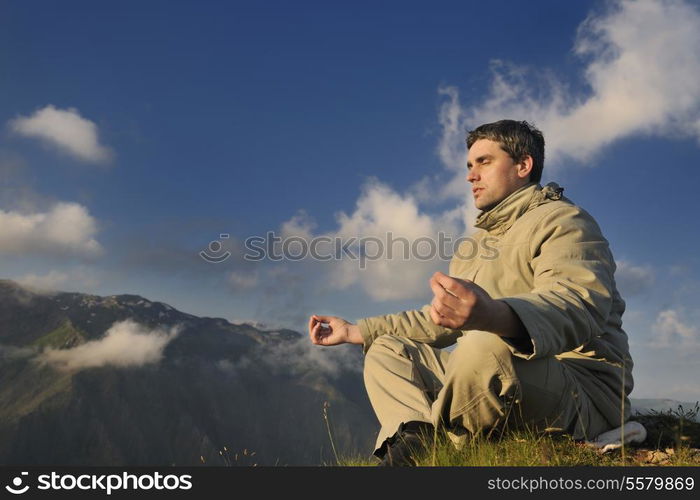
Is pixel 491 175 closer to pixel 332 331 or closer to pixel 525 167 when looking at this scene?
pixel 525 167

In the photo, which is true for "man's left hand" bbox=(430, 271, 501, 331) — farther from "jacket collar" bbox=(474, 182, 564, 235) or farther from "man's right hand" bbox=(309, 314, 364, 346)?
"man's right hand" bbox=(309, 314, 364, 346)

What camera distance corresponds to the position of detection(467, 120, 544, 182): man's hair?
6.39 metres

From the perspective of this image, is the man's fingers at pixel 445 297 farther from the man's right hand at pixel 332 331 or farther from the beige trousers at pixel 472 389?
the man's right hand at pixel 332 331

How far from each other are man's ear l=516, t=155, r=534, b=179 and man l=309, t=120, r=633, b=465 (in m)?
0.01

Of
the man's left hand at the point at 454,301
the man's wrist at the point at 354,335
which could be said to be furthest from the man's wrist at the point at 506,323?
the man's wrist at the point at 354,335

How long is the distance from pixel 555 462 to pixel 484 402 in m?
1.11

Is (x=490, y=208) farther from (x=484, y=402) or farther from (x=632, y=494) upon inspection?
(x=632, y=494)

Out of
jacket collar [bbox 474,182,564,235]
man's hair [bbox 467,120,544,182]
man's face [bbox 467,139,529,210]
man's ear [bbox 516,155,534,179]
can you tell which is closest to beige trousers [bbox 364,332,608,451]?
jacket collar [bbox 474,182,564,235]

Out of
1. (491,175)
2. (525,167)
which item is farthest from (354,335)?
(525,167)

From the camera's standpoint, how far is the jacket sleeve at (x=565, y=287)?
3.64 metres

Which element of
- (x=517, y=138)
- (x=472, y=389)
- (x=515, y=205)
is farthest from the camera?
(x=517, y=138)

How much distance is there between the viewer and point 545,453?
5.23 m

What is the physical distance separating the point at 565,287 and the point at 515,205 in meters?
1.71

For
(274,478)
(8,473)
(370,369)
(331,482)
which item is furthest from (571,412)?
(8,473)
